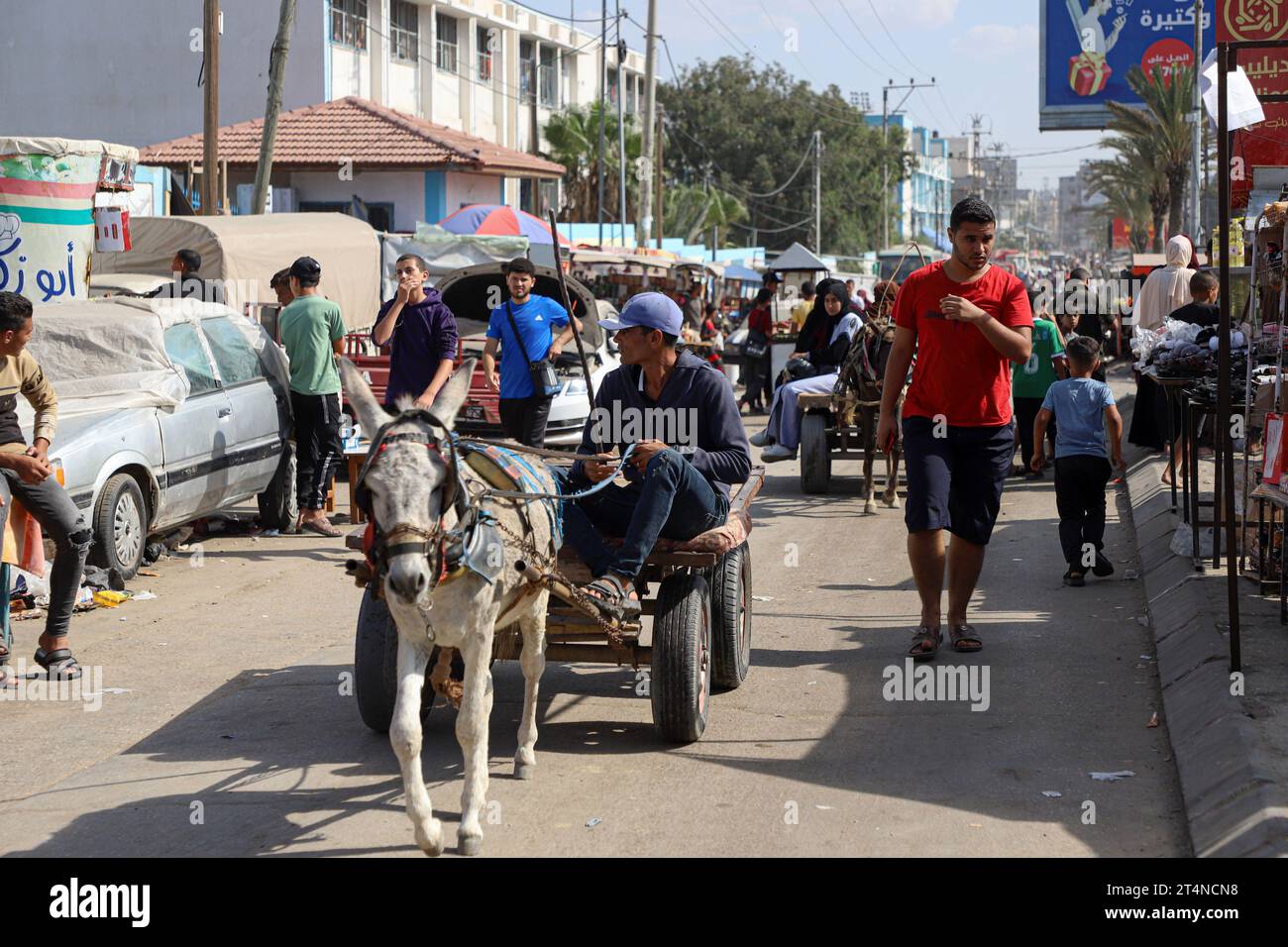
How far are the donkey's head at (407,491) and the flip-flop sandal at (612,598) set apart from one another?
3.86ft

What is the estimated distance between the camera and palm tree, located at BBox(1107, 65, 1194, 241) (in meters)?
37.9

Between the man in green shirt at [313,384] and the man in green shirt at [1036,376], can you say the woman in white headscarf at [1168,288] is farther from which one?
the man in green shirt at [313,384]

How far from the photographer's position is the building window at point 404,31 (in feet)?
141

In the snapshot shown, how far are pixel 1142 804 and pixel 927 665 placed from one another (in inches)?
83.0

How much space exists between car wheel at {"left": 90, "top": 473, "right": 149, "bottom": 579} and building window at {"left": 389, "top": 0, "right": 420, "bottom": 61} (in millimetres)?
→ 34840

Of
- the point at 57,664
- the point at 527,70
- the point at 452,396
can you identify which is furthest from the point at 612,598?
the point at 527,70

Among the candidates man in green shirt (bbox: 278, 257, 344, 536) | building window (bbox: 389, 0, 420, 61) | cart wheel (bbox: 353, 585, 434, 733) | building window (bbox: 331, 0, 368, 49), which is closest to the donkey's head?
cart wheel (bbox: 353, 585, 434, 733)

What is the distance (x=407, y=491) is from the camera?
4703 millimetres

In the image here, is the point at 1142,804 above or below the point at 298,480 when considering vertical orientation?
below

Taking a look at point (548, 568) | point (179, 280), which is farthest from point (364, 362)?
point (548, 568)

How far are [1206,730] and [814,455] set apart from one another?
830 centimetres

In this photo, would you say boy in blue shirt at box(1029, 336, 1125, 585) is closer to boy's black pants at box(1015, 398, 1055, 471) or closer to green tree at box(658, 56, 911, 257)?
boy's black pants at box(1015, 398, 1055, 471)

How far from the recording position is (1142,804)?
5676 mm
